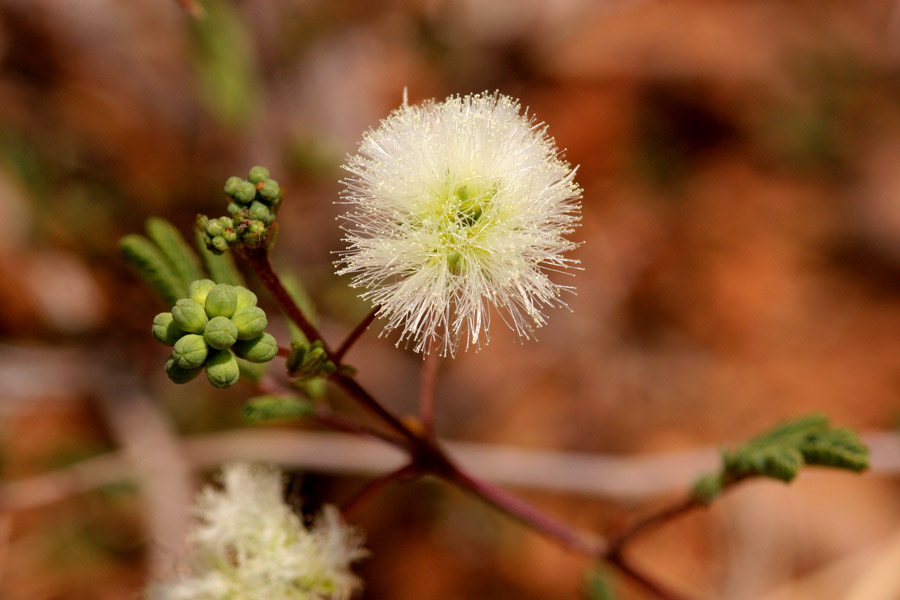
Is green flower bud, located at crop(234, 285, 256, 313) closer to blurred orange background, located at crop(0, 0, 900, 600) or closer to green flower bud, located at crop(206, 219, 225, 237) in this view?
green flower bud, located at crop(206, 219, 225, 237)

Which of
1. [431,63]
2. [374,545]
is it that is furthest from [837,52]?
[374,545]

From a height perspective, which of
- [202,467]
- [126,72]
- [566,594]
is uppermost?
[126,72]

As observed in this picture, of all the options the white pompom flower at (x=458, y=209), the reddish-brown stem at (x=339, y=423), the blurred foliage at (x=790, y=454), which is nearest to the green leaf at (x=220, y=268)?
the reddish-brown stem at (x=339, y=423)

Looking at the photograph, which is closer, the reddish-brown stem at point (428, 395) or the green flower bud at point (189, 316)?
the green flower bud at point (189, 316)

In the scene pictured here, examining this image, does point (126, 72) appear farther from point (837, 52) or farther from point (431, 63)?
point (837, 52)

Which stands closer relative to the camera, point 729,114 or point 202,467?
point 202,467

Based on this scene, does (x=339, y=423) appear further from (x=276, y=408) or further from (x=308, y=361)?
(x=308, y=361)

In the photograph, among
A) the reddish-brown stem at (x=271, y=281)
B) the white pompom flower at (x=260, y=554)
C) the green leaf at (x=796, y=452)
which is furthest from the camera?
the white pompom flower at (x=260, y=554)

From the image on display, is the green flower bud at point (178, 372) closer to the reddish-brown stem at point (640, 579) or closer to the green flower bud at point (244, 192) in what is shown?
the green flower bud at point (244, 192)

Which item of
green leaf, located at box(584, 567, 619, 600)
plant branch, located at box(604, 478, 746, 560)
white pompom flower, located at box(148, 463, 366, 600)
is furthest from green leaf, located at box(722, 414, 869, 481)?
white pompom flower, located at box(148, 463, 366, 600)
